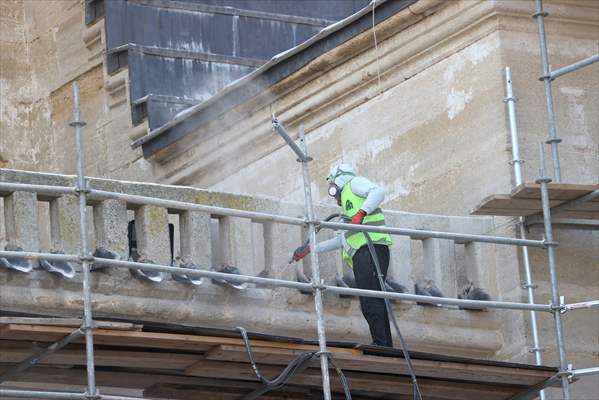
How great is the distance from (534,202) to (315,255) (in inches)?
93.3

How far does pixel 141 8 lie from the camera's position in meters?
22.1

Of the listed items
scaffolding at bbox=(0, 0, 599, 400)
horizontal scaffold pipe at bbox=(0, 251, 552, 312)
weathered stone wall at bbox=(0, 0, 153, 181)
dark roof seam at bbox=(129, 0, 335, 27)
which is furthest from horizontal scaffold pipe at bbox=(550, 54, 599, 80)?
dark roof seam at bbox=(129, 0, 335, 27)

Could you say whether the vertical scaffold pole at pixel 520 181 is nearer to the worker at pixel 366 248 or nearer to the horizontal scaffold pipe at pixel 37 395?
the worker at pixel 366 248

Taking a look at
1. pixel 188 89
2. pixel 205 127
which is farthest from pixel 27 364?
pixel 188 89

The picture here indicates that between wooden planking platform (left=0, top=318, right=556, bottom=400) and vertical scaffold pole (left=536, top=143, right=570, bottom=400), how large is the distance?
0.14 metres

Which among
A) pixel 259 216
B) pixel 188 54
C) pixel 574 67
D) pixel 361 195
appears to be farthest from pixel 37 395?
pixel 188 54

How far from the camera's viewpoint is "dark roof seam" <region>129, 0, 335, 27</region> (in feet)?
73.3

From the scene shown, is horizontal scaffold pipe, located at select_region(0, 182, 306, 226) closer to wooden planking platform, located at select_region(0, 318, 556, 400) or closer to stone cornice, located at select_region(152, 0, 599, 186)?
wooden planking platform, located at select_region(0, 318, 556, 400)

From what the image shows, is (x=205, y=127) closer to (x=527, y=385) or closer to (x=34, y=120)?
(x=34, y=120)

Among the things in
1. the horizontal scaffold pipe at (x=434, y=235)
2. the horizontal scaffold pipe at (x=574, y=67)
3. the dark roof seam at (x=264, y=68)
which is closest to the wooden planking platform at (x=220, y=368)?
the horizontal scaffold pipe at (x=434, y=235)

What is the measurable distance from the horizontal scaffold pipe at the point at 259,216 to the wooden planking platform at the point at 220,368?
87 centimetres

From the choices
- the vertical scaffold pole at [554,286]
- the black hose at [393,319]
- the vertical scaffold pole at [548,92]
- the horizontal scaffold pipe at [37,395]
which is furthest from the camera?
the vertical scaffold pole at [548,92]

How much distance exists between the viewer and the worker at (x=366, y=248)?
1550cm

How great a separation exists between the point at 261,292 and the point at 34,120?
309 inches
